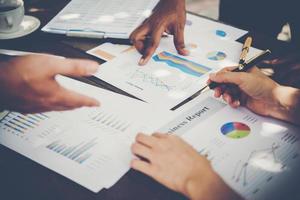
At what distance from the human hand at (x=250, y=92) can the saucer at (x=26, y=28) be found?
0.70 m

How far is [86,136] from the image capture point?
0.86m

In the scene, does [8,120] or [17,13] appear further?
[17,13]

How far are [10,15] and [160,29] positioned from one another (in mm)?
493

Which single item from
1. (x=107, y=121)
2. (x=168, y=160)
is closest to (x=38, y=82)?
(x=107, y=121)

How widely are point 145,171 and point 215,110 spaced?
28 cm

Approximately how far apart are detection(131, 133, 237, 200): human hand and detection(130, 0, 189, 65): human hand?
40cm

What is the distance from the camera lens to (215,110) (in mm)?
947

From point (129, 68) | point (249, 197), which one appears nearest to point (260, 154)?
point (249, 197)

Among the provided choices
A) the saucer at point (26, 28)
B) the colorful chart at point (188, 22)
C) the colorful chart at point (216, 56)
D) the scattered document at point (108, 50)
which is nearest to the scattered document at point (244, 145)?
the colorful chart at point (216, 56)

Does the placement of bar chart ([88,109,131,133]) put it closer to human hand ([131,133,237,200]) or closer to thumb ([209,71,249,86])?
human hand ([131,133,237,200])

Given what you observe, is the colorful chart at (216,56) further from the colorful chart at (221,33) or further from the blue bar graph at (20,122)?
the blue bar graph at (20,122)

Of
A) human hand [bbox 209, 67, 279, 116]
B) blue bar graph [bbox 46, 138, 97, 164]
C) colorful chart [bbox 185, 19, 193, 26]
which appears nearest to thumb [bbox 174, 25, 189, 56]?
colorful chart [bbox 185, 19, 193, 26]

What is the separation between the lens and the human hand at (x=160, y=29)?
3.88ft

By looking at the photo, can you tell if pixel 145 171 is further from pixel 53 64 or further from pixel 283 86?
pixel 283 86
